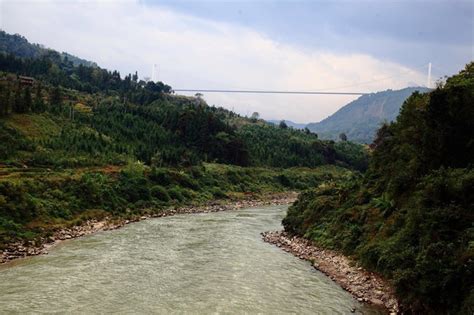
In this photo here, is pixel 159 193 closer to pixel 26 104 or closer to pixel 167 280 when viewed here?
pixel 26 104

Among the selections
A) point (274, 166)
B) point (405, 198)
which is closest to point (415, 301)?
point (405, 198)

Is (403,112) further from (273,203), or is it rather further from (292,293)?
(273,203)

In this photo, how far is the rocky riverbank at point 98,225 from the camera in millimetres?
28562

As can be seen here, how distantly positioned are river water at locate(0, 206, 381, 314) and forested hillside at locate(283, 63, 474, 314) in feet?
11.2

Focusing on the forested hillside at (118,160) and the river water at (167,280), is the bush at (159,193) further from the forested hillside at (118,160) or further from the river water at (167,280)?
the river water at (167,280)

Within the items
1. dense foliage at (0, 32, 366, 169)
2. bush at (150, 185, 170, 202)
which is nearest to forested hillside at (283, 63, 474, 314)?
bush at (150, 185, 170, 202)

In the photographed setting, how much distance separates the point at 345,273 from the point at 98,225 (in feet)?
81.8

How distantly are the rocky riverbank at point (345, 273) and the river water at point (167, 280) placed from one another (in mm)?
721

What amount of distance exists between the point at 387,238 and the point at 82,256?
2001cm

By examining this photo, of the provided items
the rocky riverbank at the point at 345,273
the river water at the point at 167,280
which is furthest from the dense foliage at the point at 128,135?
the rocky riverbank at the point at 345,273

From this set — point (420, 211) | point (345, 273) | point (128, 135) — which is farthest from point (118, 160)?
point (420, 211)

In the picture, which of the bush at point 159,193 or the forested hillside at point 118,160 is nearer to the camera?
the forested hillside at point 118,160

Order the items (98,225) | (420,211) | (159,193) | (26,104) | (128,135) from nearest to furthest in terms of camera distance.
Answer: (420,211)
(98,225)
(159,193)
(26,104)
(128,135)

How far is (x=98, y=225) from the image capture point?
41.4 metres
